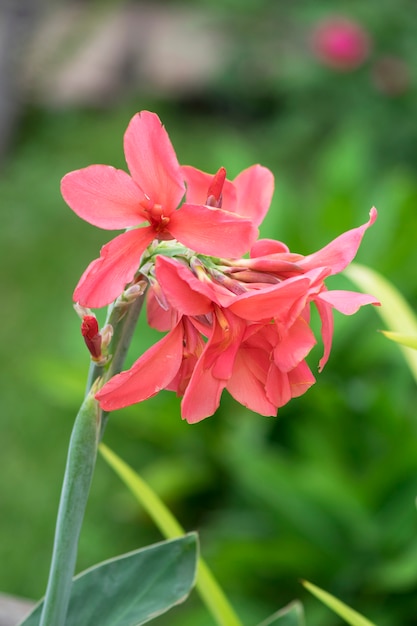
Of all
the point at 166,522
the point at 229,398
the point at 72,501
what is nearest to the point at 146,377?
the point at 72,501

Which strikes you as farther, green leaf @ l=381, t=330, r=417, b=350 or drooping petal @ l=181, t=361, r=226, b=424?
green leaf @ l=381, t=330, r=417, b=350

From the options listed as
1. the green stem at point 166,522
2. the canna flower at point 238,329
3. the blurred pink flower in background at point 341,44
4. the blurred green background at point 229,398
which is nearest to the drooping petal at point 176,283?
the canna flower at point 238,329

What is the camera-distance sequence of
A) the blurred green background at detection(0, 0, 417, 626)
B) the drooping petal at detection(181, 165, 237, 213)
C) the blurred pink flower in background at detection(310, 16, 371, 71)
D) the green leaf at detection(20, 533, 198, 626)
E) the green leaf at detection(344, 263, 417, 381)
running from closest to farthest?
the drooping petal at detection(181, 165, 237, 213) → the green leaf at detection(20, 533, 198, 626) → the green leaf at detection(344, 263, 417, 381) → the blurred green background at detection(0, 0, 417, 626) → the blurred pink flower in background at detection(310, 16, 371, 71)

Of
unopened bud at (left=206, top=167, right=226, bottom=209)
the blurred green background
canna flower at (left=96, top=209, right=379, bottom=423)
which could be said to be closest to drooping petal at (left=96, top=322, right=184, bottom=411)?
canna flower at (left=96, top=209, right=379, bottom=423)

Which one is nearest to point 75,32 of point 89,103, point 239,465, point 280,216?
point 89,103

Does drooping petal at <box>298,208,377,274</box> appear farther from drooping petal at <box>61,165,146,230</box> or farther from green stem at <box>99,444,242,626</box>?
green stem at <box>99,444,242,626</box>

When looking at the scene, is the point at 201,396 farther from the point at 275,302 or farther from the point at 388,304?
the point at 388,304

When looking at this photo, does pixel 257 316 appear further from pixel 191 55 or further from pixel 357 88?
pixel 191 55
